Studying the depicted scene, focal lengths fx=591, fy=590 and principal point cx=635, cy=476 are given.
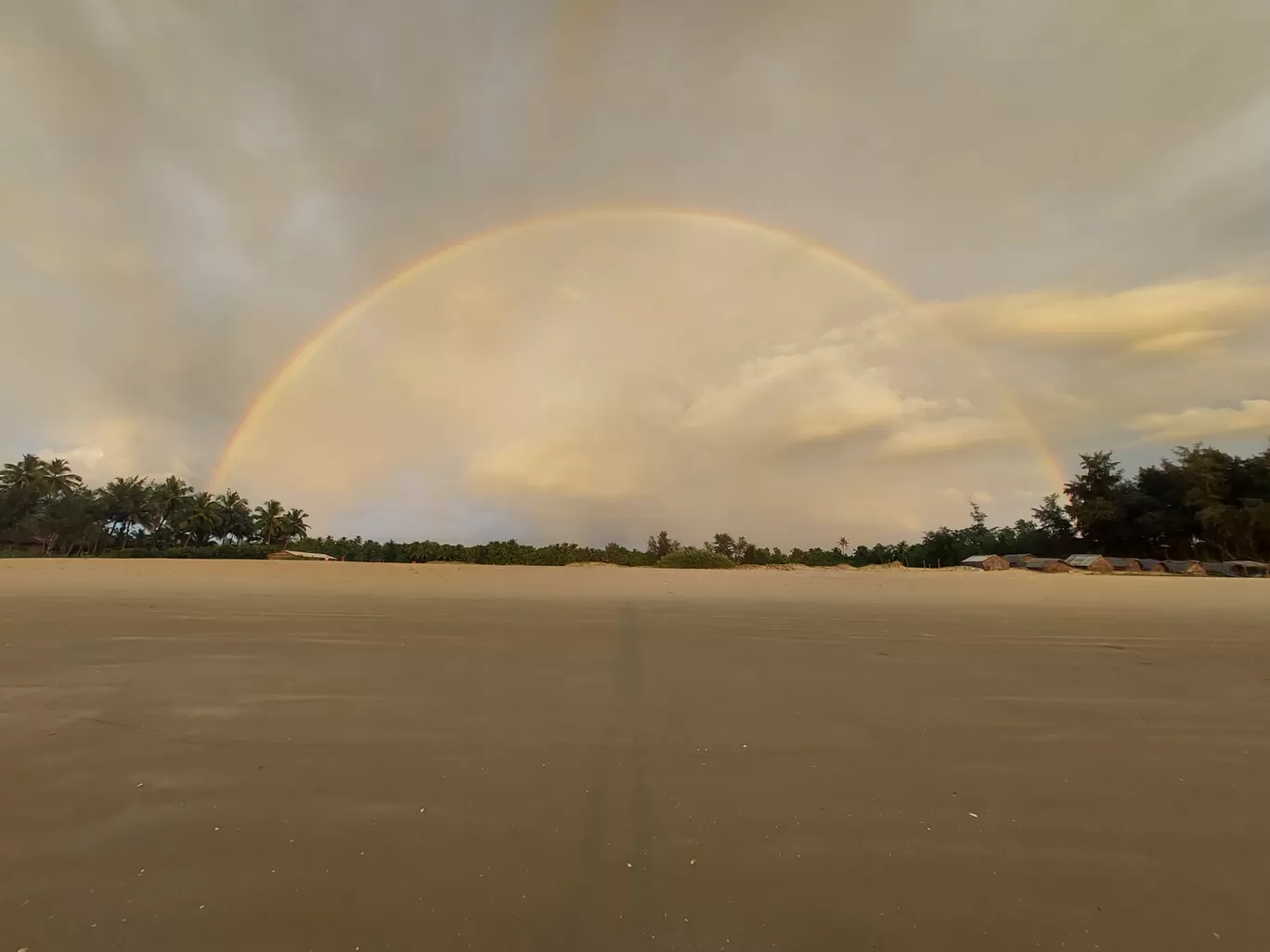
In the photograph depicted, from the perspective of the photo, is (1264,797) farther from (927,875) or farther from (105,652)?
(105,652)

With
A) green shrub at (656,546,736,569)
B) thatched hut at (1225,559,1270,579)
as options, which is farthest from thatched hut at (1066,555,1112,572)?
green shrub at (656,546,736,569)

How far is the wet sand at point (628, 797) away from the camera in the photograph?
2535 millimetres

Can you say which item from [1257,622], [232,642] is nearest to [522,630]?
[232,642]

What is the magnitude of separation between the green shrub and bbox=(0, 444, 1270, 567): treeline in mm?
106

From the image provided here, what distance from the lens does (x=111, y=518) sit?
6988cm

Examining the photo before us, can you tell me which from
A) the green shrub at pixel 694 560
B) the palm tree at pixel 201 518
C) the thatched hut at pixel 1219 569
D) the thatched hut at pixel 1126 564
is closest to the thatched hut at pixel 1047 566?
the thatched hut at pixel 1126 564

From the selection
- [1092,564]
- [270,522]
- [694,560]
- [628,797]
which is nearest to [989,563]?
[1092,564]

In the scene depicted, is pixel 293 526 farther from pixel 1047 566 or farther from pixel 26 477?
pixel 1047 566

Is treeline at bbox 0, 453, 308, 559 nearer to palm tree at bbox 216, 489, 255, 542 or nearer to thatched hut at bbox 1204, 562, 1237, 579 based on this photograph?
palm tree at bbox 216, 489, 255, 542

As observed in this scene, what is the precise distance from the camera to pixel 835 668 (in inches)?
283

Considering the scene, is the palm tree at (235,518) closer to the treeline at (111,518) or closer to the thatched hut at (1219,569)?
the treeline at (111,518)

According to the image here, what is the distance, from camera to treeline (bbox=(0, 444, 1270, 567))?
47.1 m

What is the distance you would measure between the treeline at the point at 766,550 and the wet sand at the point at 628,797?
3926 cm

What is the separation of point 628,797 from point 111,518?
297ft
